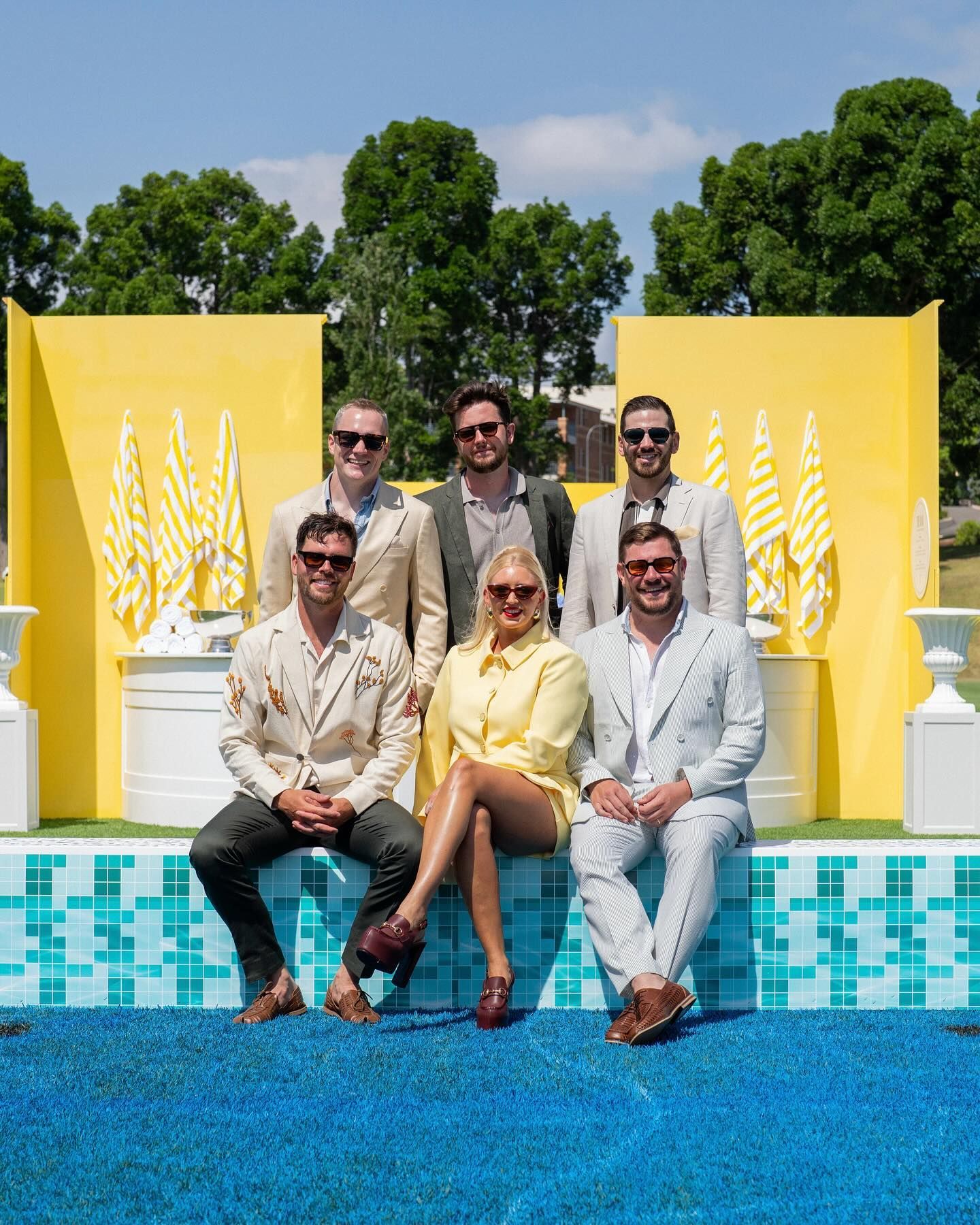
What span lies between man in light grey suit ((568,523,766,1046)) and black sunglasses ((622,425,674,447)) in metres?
0.49

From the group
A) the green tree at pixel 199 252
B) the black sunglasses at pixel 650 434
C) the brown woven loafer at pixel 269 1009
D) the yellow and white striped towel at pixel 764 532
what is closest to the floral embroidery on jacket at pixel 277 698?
the brown woven loafer at pixel 269 1009

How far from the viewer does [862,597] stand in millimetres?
8594

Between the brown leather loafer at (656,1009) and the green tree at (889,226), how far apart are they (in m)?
20.0

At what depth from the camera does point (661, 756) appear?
12.9 ft

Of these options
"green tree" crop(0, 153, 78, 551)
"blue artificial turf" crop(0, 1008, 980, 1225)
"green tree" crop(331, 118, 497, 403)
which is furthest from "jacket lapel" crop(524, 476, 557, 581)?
"green tree" crop(331, 118, 497, 403)

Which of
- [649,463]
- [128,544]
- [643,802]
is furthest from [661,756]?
[128,544]

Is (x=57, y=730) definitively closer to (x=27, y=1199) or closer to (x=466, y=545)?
(x=466, y=545)

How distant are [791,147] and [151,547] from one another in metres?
19.9

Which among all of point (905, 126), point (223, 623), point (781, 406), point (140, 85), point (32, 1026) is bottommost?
point (32, 1026)

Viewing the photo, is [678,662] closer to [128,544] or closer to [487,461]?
[487,461]

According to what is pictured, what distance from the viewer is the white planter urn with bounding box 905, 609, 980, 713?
6.98m

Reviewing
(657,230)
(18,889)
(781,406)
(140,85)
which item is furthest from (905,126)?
(18,889)

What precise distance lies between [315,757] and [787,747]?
180 inches

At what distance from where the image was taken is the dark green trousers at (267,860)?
148 inches
